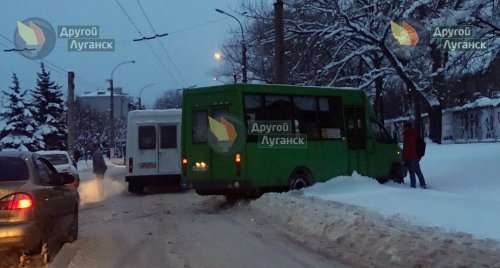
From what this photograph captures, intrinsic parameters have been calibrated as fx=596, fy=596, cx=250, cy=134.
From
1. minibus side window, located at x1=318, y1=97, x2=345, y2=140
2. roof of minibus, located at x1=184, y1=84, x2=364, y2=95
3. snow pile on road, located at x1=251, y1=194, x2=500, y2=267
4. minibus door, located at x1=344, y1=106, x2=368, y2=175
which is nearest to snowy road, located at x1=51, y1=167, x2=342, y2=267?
snow pile on road, located at x1=251, y1=194, x2=500, y2=267

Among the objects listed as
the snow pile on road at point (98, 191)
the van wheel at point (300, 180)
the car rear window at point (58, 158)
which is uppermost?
the car rear window at point (58, 158)

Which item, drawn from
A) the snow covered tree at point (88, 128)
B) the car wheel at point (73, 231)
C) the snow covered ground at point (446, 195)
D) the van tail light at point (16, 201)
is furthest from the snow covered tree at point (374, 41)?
the snow covered tree at point (88, 128)

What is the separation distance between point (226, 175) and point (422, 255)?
7.38 meters

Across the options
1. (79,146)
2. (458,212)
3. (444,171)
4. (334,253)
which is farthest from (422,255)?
(79,146)

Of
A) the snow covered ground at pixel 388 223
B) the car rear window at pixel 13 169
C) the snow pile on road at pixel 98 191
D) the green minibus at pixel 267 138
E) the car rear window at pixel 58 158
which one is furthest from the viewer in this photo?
the snow pile on road at pixel 98 191

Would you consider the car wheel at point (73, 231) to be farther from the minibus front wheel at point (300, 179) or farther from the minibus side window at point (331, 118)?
the minibus side window at point (331, 118)

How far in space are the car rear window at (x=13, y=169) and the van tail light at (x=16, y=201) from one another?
15.8 inches

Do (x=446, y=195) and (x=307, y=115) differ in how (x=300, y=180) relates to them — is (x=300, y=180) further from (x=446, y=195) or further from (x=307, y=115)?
(x=446, y=195)

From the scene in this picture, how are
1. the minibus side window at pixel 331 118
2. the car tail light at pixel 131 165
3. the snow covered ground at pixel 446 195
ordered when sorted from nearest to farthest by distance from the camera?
1. the snow covered ground at pixel 446 195
2. the minibus side window at pixel 331 118
3. the car tail light at pixel 131 165

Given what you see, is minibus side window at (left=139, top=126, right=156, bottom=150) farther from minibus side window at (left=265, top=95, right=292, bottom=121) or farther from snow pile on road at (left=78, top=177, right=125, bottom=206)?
minibus side window at (left=265, top=95, right=292, bottom=121)

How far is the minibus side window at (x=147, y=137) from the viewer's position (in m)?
20.0

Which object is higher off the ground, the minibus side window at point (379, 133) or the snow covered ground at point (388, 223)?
the minibus side window at point (379, 133)

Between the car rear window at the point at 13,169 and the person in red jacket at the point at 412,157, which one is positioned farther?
the person in red jacket at the point at 412,157

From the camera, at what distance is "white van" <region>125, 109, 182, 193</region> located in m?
20.0
